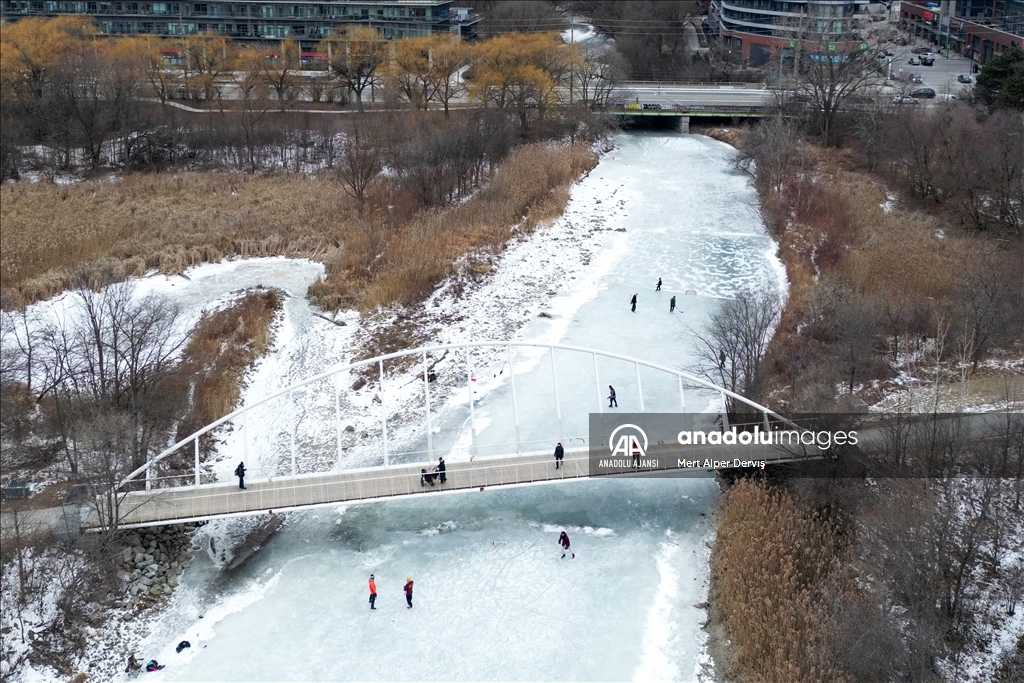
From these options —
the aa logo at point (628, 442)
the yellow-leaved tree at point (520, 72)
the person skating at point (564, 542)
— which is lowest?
the person skating at point (564, 542)

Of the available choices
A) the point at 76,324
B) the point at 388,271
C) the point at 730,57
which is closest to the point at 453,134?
the point at 388,271

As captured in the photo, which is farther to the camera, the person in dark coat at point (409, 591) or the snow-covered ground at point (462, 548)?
the person in dark coat at point (409, 591)

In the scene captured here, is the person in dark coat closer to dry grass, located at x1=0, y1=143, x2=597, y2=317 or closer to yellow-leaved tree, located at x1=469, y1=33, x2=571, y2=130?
dry grass, located at x1=0, y1=143, x2=597, y2=317

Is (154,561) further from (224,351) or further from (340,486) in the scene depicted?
(224,351)

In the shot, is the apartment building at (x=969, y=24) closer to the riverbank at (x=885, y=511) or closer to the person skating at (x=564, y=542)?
the riverbank at (x=885, y=511)

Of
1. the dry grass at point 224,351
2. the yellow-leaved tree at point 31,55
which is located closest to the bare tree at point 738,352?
the dry grass at point 224,351

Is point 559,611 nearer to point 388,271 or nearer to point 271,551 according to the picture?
point 271,551
